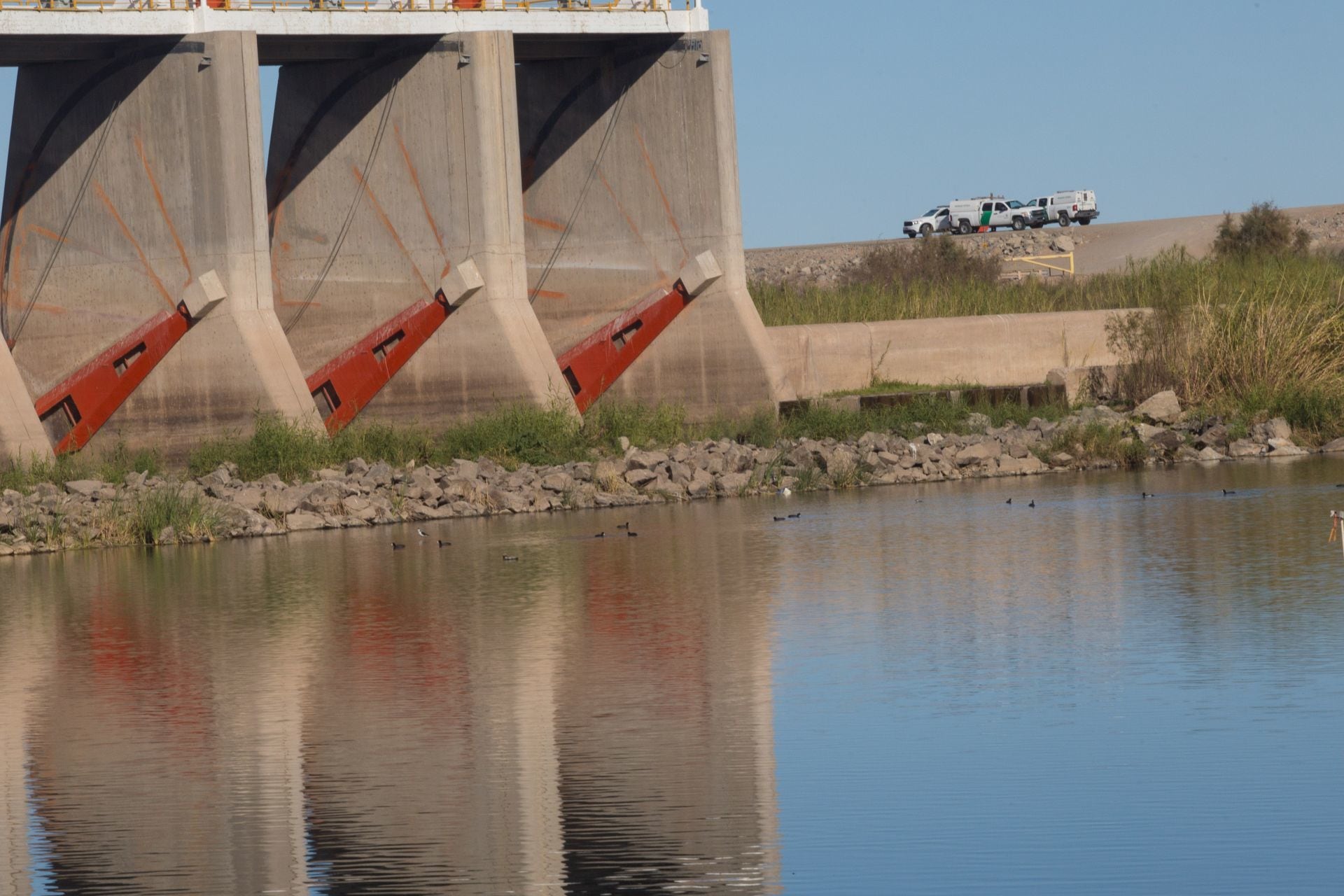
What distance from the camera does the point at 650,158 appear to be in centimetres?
3794

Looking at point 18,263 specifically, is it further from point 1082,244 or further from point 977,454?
point 1082,244

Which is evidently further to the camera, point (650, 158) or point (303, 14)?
point (650, 158)

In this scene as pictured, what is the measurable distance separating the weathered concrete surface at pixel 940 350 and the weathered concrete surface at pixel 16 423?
43.9 feet

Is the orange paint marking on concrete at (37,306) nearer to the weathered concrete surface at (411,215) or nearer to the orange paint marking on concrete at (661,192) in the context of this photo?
the weathered concrete surface at (411,215)

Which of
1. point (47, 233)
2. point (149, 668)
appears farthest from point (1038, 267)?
point (149, 668)

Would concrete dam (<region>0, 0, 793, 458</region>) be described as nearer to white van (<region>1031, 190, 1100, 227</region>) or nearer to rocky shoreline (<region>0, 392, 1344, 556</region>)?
rocky shoreline (<region>0, 392, 1344, 556</region>)

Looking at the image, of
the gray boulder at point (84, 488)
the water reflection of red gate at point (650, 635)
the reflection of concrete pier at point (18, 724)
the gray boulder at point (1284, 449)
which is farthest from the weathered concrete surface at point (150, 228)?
the gray boulder at point (1284, 449)

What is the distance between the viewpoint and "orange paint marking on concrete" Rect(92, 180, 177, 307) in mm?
32469

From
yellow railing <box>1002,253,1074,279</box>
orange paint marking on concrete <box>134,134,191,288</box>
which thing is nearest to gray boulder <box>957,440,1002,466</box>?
orange paint marking on concrete <box>134,134,191,288</box>

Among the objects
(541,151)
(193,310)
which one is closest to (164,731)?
(193,310)

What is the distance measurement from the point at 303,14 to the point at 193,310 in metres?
5.28

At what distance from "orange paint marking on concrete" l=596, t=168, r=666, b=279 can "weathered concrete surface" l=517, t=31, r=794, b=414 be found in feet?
0.06

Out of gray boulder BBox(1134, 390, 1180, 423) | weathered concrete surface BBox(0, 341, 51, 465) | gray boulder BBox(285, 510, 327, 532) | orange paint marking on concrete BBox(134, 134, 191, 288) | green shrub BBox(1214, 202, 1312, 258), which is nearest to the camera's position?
gray boulder BBox(285, 510, 327, 532)

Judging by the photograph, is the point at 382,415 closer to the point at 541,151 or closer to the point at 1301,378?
the point at 541,151
